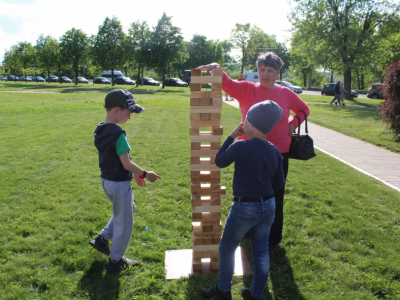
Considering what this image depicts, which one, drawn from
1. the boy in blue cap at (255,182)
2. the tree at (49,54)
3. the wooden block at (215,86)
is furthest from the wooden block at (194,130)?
the tree at (49,54)

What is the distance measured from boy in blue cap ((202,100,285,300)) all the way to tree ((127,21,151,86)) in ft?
139

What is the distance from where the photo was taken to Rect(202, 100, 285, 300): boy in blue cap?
238 cm

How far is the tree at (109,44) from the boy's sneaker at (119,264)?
42.7 m

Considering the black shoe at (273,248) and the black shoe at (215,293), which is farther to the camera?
the black shoe at (273,248)

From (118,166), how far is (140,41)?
43.4 meters

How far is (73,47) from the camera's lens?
4788 cm

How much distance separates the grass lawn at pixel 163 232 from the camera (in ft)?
9.89

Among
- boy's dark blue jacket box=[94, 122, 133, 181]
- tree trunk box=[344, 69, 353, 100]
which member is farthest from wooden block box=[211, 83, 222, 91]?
tree trunk box=[344, 69, 353, 100]

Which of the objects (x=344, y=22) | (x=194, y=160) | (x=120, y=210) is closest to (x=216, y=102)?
(x=194, y=160)

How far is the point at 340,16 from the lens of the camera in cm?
2483

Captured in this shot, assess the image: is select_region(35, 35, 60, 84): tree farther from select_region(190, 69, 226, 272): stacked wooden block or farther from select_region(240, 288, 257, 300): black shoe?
select_region(240, 288, 257, 300): black shoe

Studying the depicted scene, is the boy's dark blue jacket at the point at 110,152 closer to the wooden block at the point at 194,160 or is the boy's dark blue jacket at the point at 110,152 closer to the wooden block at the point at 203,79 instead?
the wooden block at the point at 194,160

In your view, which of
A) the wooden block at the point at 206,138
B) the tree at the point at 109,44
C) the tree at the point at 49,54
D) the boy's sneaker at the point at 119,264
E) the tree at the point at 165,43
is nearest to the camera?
the wooden block at the point at 206,138

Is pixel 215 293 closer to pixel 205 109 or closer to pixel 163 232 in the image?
pixel 163 232
